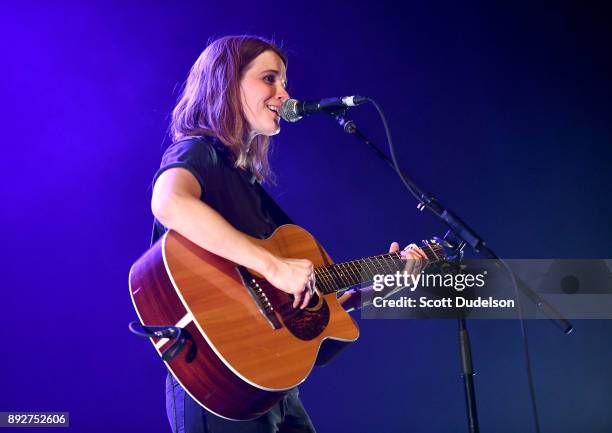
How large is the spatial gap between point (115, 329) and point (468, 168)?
2.21m

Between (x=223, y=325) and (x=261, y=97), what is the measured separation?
0.92 m

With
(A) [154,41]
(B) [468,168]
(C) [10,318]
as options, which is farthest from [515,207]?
(C) [10,318]

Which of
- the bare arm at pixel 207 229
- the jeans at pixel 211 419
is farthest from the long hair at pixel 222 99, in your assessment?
the jeans at pixel 211 419

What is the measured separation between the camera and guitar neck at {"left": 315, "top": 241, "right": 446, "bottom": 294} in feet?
6.73

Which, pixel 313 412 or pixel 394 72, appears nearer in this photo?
pixel 313 412

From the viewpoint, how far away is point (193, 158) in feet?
5.95

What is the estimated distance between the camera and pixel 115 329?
9.71 ft

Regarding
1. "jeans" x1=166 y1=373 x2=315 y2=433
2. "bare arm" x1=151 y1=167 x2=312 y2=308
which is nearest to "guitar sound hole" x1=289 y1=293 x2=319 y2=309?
"bare arm" x1=151 y1=167 x2=312 y2=308

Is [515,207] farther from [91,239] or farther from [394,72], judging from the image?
[91,239]

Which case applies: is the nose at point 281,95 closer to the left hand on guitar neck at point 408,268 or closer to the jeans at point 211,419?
the left hand on guitar neck at point 408,268

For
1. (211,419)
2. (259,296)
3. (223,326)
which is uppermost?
(259,296)

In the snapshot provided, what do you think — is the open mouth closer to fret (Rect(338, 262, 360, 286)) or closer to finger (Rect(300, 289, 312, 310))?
fret (Rect(338, 262, 360, 286))

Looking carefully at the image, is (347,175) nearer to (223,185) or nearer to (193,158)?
(223,185)

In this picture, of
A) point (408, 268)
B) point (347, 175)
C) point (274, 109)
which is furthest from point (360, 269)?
point (347, 175)
